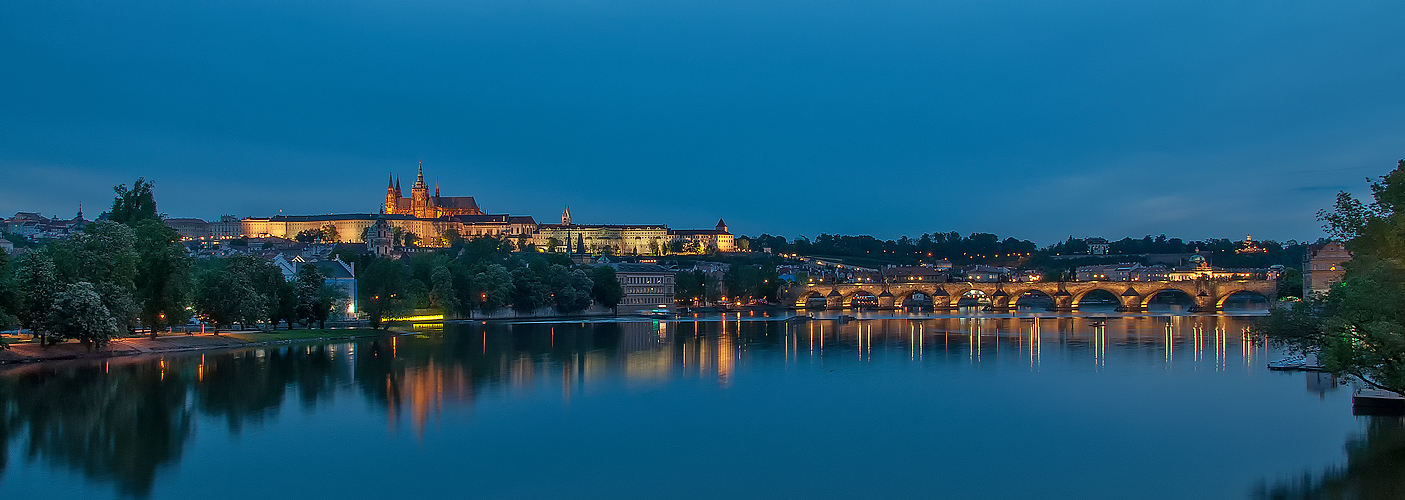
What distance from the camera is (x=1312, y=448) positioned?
60.0 ft

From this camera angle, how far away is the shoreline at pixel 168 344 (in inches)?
1271

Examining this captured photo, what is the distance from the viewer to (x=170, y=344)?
124ft

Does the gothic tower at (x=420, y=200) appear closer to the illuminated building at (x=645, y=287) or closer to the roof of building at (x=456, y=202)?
the roof of building at (x=456, y=202)

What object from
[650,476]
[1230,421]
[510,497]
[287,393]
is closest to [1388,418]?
[1230,421]

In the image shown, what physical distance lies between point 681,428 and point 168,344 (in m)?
24.0

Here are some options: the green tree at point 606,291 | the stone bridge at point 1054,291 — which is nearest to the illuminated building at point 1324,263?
the stone bridge at point 1054,291

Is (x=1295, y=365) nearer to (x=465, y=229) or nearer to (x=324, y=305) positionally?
(x=324, y=305)

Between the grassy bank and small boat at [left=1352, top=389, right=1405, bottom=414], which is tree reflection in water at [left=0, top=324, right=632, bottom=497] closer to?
the grassy bank

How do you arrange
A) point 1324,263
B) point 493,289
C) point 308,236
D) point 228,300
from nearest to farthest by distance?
point 228,300
point 1324,263
point 493,289
point 308,236

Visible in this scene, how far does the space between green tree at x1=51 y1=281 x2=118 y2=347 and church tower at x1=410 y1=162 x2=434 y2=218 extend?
141 m

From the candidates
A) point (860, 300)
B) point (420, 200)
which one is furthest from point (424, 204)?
point (860, 300)

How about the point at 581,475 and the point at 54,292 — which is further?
the point at 54,292

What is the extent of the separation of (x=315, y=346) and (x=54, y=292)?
9889 millimetres

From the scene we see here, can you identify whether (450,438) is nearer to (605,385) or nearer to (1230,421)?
(605,385)
